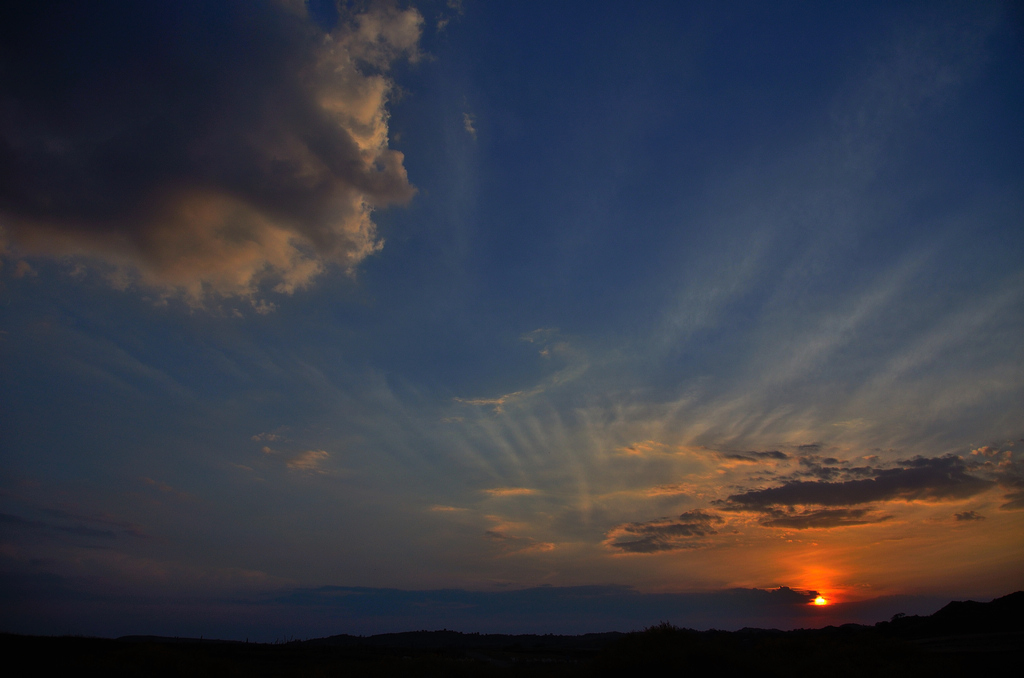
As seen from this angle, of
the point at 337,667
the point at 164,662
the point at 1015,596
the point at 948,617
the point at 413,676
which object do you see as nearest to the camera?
the point at 164,662

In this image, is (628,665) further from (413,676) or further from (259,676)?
(259,676)

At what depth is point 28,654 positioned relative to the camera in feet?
83.8

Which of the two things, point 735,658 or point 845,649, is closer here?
point 735,658

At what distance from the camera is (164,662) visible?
23.4m

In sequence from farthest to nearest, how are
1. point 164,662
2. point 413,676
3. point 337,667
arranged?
point 337,667
point 413,676
point 164,662

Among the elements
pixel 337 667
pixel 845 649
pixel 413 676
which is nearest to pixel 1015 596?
pixel 845 649

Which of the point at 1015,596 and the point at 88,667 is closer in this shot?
the point at 88,667

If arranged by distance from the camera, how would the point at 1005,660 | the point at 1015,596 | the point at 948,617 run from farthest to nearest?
1. the point at 948,617
2. the point at 1015,596
3. the point at 1005,660

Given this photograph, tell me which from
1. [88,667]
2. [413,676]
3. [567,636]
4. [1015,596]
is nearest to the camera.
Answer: [88,667]

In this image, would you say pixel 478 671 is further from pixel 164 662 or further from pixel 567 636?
pixel 567 636

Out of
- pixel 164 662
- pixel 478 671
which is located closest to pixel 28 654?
pixel 164 662

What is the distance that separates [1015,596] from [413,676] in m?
48.1

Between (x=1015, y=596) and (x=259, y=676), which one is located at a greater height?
Answer: (x=1015, y=596)

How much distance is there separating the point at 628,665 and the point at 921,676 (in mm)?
12181
